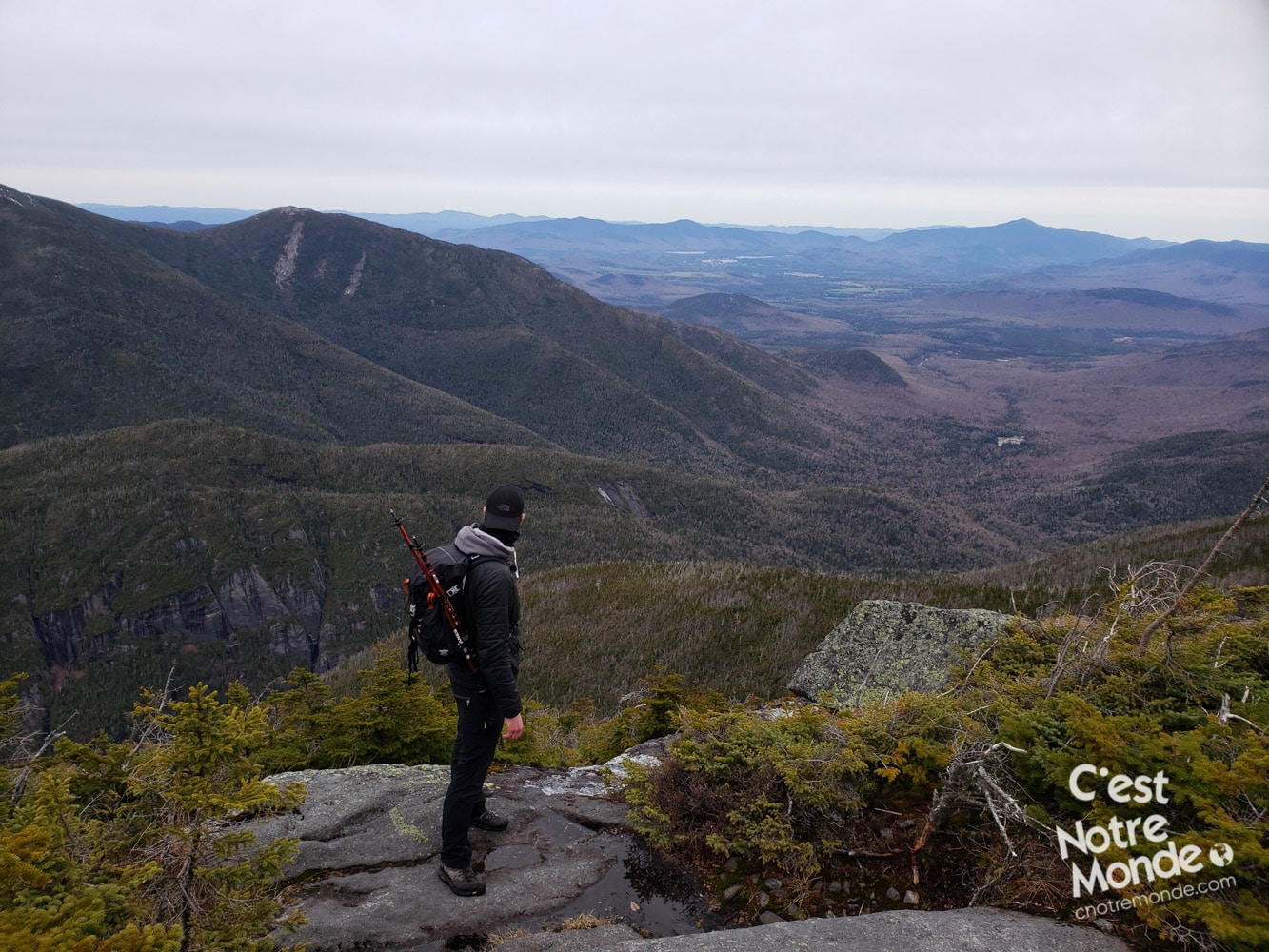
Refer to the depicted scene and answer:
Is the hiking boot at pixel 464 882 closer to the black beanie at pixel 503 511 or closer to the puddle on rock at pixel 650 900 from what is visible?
the puddle on rock at pixel 650 900

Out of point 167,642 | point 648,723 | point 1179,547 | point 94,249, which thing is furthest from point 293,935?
point 94,249

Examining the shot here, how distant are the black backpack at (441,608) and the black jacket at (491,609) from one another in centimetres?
4

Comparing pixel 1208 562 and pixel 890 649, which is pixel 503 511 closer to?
pixel 1208 562

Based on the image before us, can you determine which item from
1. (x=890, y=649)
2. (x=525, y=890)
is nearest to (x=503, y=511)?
(x=525, y=890)

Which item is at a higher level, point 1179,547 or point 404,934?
point 404,934

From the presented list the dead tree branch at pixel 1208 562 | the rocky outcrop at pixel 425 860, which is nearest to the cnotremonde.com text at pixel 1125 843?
the dead tree branch at pixel 1208 562

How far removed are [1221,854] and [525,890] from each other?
492cm

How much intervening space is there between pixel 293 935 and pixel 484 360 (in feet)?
636

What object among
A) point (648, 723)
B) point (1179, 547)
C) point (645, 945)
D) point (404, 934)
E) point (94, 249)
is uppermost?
point (94, 249)

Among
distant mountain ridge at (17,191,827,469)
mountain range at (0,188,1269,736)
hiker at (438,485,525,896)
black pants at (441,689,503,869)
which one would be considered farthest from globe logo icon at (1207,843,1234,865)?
distant mountain ridge at (17,191,827,469)

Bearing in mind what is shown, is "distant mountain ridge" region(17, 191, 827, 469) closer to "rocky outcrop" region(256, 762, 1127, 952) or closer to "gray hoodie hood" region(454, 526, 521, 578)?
"rocky outcrop" region(256, 762, 1127, 952)

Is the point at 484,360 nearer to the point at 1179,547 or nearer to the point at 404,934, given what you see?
the point at 1179,547

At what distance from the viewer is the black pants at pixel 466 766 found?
5.93 metres

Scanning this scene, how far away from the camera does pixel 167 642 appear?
7206cm
